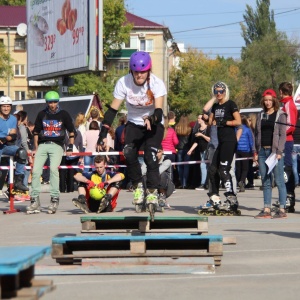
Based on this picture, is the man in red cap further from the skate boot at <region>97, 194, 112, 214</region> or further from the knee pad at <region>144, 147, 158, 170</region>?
the knee pad at <region>144, 147, 158, 170</region>

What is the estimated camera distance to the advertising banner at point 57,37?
1569 inches

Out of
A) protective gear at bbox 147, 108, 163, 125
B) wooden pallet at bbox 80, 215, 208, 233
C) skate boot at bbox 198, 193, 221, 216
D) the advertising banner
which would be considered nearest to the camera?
wooden pallet at bbox 80, 215, 208, 233

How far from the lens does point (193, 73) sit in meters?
113

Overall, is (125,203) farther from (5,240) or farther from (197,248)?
(197,248)

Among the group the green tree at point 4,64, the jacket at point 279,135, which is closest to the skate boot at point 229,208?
the jacket at point 279,135

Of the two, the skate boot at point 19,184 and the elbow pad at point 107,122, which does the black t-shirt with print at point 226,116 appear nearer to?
the elbow pad at point 107,122

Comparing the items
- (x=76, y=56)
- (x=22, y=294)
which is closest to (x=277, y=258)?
(x=22, y=294)

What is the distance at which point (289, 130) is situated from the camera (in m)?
15.0

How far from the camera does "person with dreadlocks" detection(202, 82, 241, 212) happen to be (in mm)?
14820

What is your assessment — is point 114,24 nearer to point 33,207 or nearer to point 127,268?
point 33,207

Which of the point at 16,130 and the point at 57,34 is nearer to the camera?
the point at 16,130

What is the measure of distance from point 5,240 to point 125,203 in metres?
7.10

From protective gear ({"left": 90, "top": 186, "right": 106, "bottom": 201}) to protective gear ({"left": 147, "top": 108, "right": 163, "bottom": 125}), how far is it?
453cm

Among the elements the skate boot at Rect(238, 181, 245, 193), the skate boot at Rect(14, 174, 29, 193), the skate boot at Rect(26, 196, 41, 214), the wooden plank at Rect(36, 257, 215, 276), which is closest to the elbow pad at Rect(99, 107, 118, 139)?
the wooden plank at Rect(36, 257, 215, 276)
